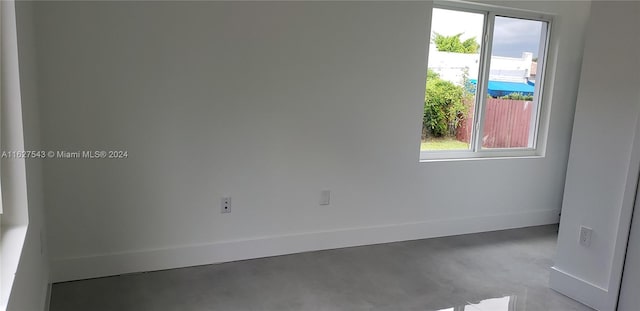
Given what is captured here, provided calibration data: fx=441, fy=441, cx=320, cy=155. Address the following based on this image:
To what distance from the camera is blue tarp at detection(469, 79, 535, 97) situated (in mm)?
4043

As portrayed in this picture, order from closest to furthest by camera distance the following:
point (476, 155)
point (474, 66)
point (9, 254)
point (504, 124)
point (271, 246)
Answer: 1. point (9, 254)
2. point (271, 246)
3. point (474, 66)
4. point (476, 155)
5. point (504, 124)

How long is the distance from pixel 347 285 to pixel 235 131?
1.28 m

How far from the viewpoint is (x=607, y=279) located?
8.66 feet

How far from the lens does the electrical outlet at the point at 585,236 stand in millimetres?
2725

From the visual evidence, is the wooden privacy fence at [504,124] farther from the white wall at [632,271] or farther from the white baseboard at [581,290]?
the white wall at [632,271]

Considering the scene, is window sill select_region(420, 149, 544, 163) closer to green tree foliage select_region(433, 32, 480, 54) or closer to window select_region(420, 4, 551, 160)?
window select_region(420, 4, 551, 160)

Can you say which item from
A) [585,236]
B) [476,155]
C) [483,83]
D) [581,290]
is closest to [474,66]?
[483,83]

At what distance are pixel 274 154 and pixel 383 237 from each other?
3.94ft

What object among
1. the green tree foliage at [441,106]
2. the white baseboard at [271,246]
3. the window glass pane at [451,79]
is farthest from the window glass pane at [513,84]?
the white baseboard at [271,246]

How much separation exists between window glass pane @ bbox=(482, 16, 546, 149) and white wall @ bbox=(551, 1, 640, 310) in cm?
132

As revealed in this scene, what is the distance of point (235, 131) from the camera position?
120 inches

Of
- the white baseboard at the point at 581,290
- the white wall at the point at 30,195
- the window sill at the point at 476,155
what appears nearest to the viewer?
the white wall at the point at 30,195

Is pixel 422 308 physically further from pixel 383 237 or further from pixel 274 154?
pixel 274 154

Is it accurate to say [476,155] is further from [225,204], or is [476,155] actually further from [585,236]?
[225,204]
